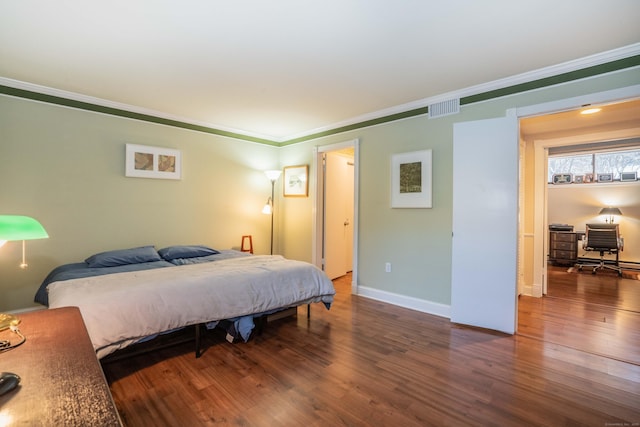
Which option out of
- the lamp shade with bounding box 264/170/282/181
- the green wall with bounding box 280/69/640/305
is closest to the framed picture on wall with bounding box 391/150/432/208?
the green wall with bounding box 280/69/640/305

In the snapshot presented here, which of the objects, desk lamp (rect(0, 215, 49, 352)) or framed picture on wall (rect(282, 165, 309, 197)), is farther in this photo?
framed picture on wall (rect(282, 165, 309, 197))

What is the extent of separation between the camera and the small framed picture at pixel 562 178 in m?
7.00

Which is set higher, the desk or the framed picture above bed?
the framed picture above bed

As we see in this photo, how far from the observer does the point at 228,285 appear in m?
2.55

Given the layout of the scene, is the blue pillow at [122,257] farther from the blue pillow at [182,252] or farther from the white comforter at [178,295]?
the white comforter at [178,295]

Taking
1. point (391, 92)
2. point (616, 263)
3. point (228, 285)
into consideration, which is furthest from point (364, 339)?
point (616, 263)

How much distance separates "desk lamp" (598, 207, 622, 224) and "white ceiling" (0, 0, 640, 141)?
18.1 feet

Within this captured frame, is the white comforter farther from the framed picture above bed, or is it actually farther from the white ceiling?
the white ceiling

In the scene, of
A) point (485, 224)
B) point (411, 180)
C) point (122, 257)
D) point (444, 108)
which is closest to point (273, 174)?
point (411, 180)

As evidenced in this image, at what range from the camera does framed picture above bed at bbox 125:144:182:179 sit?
3.79m

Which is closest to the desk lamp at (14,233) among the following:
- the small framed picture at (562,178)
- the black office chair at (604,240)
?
the black office chair at (604,240)

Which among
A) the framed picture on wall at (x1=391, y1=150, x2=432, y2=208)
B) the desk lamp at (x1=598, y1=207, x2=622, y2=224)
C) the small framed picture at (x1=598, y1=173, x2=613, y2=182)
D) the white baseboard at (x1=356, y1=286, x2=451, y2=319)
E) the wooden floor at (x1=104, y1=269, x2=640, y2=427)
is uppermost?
the small framed picture at (x1=598, y1=173, x2=613, y2=182)

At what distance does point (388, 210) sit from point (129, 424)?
3.21 metres

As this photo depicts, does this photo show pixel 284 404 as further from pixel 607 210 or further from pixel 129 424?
pixel 607 210
